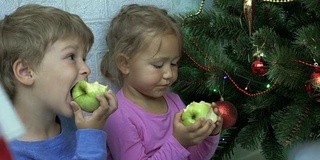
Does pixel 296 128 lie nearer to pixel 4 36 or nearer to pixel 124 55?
pixel 124 55

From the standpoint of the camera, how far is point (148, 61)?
4.50 ft

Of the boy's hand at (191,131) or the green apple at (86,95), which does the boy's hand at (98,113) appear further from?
the boy's hand at (191,131)

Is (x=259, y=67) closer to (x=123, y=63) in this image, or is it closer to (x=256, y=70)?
(x=256, y=70)

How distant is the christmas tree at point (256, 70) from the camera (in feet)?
4.21

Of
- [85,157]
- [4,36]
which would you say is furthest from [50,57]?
[85,157]

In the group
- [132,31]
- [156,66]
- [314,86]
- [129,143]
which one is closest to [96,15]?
[132,31]

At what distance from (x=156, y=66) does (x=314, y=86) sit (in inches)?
15.5

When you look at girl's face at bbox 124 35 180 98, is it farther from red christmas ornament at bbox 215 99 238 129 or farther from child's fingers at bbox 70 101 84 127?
child's fingers at bbox 70 101 84 127

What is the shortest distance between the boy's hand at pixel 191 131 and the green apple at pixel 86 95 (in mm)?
217

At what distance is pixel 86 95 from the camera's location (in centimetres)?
111

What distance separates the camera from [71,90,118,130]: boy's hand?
3.63ft

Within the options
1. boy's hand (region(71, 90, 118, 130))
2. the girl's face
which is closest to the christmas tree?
the girl's face

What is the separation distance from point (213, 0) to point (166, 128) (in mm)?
461

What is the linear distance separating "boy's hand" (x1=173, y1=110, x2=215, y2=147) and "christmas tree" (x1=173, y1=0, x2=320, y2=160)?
0.11 meters
